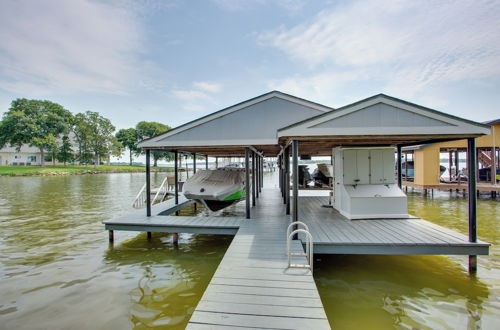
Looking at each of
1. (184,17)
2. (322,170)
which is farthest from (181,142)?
(322,170)

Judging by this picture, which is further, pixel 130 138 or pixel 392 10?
pixel 130 138

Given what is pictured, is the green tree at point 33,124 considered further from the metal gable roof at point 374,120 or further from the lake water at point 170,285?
the metal gable roof at point 374,120

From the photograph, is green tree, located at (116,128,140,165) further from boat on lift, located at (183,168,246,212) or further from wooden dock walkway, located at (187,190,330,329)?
wooden dock walkway, located at (187,190,330,329)

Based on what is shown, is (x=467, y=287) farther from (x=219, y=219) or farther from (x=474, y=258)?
(x=219, y=219)

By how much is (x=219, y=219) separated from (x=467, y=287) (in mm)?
6206

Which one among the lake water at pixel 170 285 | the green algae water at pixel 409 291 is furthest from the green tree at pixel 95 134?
the green algae water at pixel 409 291

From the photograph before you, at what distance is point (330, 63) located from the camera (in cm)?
1302

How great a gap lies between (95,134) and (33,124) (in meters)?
12.1

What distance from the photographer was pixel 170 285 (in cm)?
495

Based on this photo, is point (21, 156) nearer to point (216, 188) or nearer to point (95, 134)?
point (95, 134)

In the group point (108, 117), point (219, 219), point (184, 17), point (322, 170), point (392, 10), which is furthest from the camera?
point (108, 117)

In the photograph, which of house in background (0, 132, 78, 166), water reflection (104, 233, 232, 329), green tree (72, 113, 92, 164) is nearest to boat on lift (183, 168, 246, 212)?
water reflection (104, 233, 232, 329)

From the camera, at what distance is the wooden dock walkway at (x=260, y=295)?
8.47 ft

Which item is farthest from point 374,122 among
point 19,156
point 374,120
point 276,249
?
point 19,156
